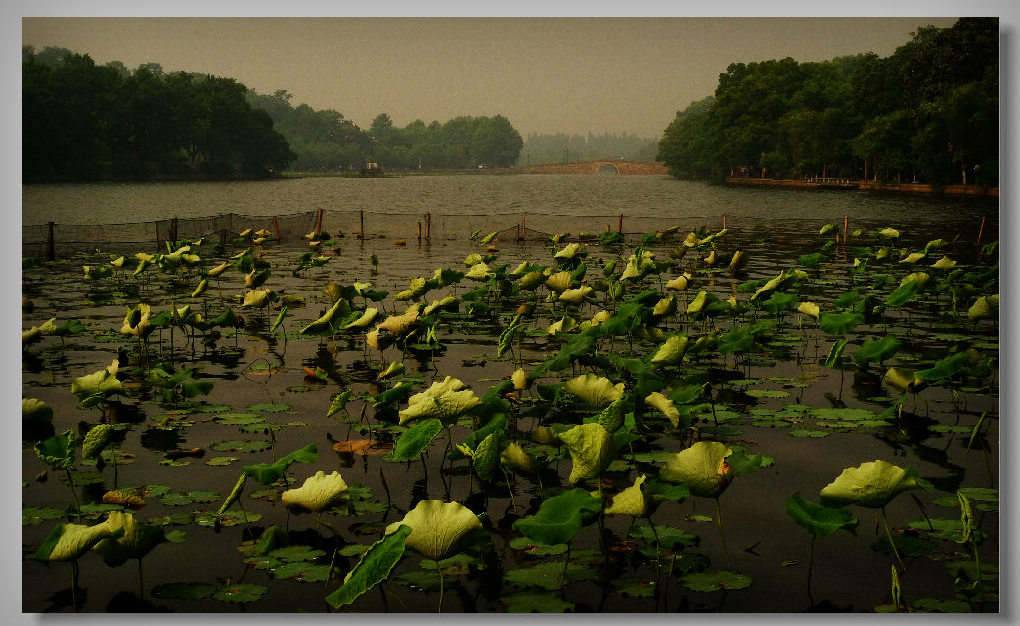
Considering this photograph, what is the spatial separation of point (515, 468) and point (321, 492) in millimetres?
1273

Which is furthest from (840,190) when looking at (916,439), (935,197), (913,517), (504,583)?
(504,583)

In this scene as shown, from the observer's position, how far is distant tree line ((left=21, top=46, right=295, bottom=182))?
18.0 feet

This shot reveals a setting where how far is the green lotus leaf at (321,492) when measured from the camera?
3.05 m

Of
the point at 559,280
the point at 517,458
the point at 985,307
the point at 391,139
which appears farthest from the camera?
the point at 391,139

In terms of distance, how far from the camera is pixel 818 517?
2.87 meters

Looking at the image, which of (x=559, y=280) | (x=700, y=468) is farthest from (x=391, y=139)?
(x=700, y=468)

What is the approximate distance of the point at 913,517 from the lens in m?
3.75

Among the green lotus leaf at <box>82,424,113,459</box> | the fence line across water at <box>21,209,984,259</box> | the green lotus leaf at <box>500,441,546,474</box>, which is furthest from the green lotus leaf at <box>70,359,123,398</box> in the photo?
the fence line across water at <box>21,209,984,259</box>

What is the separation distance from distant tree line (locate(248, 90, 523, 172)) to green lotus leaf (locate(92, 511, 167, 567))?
204 inches

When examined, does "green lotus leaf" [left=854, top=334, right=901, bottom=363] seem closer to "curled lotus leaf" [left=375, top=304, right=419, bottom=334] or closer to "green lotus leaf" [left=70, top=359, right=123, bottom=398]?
"curled lotus leaf" [left=375, top=304, right=419, bottom=334]

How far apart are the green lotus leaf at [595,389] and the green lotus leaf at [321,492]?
3.90 ft

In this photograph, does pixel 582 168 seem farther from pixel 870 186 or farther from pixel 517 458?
pixel 517 458

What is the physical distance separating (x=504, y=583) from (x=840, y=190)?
18129mm
